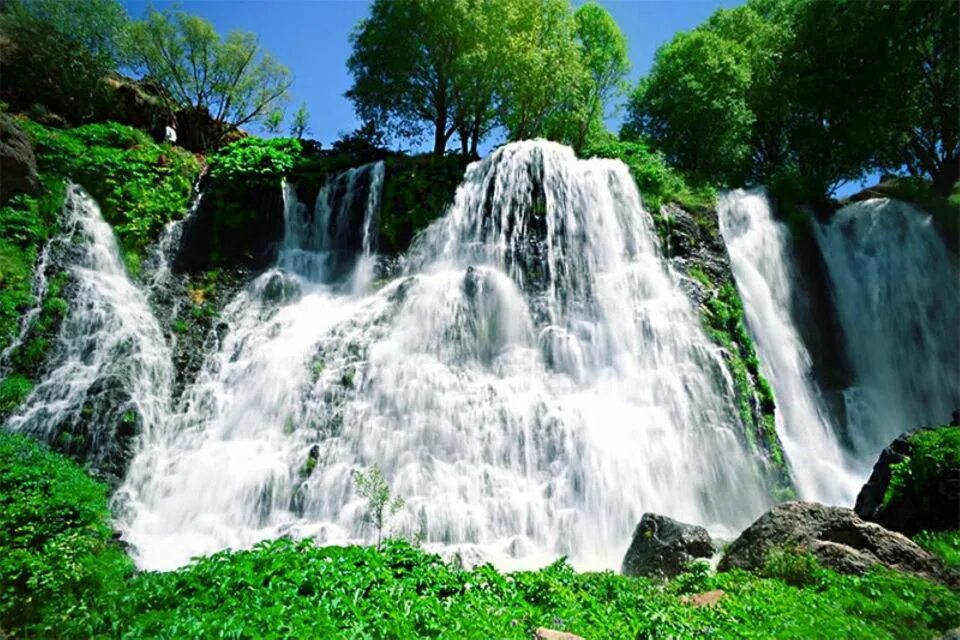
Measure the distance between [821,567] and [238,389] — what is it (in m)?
11.5

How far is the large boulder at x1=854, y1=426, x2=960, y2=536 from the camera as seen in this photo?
323 inches

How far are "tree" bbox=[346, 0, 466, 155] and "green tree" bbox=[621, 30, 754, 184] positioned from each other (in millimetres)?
10168

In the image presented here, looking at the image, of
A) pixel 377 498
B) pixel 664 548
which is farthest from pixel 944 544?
pixel 377 498

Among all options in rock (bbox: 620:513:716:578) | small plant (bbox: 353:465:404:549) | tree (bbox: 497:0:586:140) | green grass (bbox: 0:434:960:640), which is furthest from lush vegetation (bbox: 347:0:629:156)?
green grass (bbox: 0:434:960:640)

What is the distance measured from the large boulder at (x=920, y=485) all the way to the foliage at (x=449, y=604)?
293 centimetres

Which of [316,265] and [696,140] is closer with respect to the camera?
[316,265]

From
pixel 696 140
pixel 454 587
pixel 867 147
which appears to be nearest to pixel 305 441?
pixel 454 587

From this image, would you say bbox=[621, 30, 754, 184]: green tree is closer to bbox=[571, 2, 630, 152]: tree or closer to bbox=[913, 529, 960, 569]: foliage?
bbox=[571, 2, 630, 152]: tree

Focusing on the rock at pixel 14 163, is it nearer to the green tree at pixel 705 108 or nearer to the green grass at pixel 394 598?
the green grass at pixel 394 598

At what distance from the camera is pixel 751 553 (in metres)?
7.49

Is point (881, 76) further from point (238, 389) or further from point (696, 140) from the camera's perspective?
point (238, 389)

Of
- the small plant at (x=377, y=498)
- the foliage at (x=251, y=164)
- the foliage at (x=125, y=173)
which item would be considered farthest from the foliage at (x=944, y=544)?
the foliage at (x=251, y=164)

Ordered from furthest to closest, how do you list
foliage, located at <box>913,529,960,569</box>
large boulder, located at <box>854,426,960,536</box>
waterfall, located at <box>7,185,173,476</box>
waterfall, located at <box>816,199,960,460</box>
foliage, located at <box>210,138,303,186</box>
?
foliage, located at <box>210,138,303,186</box>
waterfall, located at <box>816,199,960,460</box>
waterfall, located at <box>7,185,173,476</box>
large boulder, located at <box>854,426,960,536</box>
foliage, located at <box>913,529,960,569</box>

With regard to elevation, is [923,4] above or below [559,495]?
above
